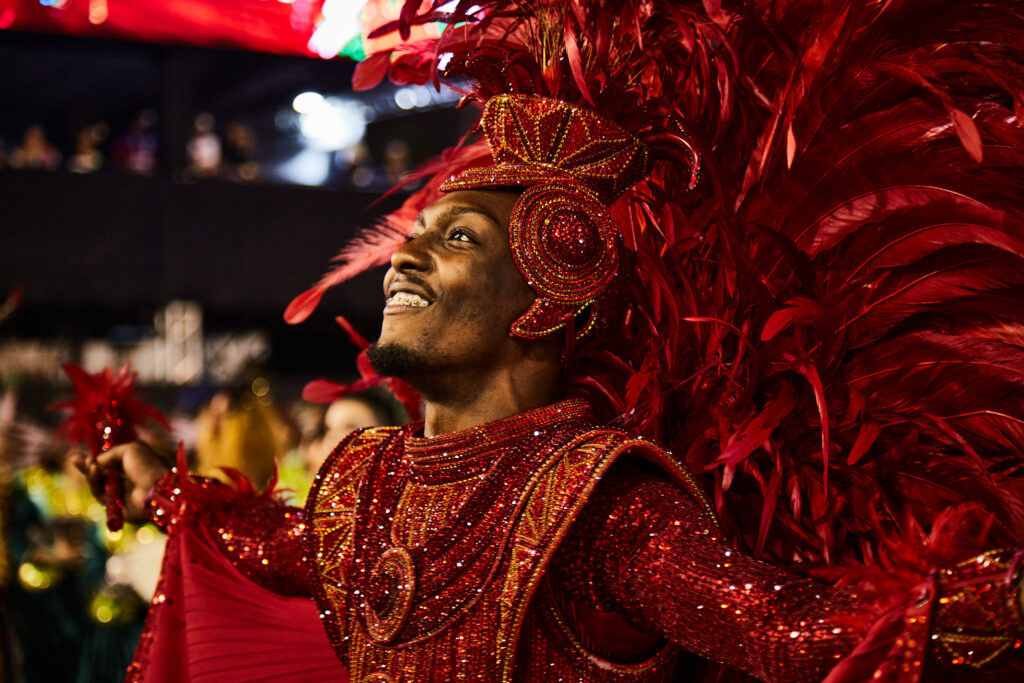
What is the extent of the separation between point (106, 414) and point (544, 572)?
105 cm

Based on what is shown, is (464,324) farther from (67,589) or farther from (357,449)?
(67,589)

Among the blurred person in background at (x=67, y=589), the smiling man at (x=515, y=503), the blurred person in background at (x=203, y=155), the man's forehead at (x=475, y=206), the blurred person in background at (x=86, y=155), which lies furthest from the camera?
the blurred person in background at (x=203, y=155)

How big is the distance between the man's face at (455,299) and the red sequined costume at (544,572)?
4.4 inches

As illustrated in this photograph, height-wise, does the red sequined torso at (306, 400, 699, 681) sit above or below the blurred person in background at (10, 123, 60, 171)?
below

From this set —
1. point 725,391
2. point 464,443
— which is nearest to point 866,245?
point 725,391

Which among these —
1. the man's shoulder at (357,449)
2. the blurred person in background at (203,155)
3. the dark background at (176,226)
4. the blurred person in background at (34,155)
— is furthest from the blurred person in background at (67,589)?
the blurred person in background at (203,155)

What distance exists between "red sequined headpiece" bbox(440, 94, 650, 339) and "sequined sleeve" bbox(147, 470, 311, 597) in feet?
1.86

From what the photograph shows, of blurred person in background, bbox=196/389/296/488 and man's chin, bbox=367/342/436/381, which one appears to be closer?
man's chin, bbox=367/342/436/381

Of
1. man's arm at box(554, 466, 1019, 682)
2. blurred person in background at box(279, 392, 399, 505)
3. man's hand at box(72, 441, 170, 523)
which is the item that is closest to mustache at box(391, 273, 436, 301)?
man's arm at box(554, 466, 1019, 682)

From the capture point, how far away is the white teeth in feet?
5.18

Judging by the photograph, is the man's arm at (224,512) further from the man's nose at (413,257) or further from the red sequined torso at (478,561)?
the man's nose at (413,257)

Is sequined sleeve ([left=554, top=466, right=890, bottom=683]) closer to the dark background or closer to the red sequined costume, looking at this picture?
the red sequined costume

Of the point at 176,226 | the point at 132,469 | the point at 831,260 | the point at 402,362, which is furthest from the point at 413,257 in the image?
the point at 176,226

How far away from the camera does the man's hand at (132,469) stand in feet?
6.53
